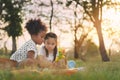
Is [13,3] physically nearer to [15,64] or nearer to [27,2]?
[27,2]

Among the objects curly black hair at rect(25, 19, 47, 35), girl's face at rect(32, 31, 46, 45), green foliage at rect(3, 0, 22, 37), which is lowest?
green foliage at rect(3, 0, 22, 37)

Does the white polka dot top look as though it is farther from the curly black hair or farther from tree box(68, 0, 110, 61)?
tree box(68, 0, 110, 61)

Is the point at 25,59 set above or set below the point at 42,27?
below

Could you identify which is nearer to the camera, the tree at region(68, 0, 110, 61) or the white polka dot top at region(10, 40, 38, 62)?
the white polka dot top at region(10, 40, 38, 62)

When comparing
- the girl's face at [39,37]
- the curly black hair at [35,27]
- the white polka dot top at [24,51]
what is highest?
the curly black hair at [35,27]

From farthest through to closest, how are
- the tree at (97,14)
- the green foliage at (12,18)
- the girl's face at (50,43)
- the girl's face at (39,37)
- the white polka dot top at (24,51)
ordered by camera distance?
the green foliage at (12,18) → the tree at (97,14) → the girl's face at (39,37) → the girl's face at (50,43) → the white polka dot top at (24,51)

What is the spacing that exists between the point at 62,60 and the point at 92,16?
35.2 meters

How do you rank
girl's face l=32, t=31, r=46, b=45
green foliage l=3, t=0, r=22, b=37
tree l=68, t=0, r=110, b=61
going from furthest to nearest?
green foliage l=3, t=0, r=22, b=37 → tree l=68, t=0, r=110, b=61 → girl's face l=32, t=31, r=46, b=45

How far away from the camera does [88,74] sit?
5102 millimetres

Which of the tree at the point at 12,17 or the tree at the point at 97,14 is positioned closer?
the tree at the point at 97,14

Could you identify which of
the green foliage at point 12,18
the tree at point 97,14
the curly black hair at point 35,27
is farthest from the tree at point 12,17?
the curly black hair at point 35,27

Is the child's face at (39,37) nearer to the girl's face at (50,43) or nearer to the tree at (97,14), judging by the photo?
the girl's face at (50,43)

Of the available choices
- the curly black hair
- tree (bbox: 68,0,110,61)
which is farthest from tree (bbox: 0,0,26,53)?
the curly black hair

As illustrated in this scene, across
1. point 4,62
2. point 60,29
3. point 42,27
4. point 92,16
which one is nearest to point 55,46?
point 42,27
